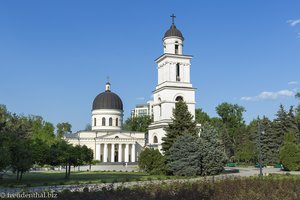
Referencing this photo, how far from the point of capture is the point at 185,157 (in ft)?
115

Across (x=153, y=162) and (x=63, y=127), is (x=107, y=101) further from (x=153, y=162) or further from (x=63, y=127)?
(x=63, y=127)

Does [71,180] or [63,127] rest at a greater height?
[63,127]

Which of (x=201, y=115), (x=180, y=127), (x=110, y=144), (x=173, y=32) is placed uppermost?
(x=173, y=32)

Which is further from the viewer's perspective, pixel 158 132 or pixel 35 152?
pixel 158 132

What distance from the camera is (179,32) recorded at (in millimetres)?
53000

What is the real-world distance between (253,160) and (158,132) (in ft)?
108

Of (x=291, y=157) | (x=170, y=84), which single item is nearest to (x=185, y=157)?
(x=170, y=84)

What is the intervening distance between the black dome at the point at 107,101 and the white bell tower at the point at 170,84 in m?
20.2

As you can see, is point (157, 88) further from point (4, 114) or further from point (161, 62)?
point (4, 114)

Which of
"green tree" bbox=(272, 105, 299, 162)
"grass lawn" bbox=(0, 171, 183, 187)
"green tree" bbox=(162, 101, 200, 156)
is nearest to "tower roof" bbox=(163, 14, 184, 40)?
"green tree" bbox=(162, 101, 200, 156)

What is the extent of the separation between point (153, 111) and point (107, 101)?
60.6 feet

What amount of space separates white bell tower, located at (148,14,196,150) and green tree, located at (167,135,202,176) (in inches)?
542

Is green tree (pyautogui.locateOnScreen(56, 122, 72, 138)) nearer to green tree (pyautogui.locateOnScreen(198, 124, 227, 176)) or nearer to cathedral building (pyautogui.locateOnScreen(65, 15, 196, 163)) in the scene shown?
cathedral building (pyautogui.locateOnScreen(65, 15, 196, 163))

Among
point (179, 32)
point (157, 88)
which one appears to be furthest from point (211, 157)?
point (179, 32)
